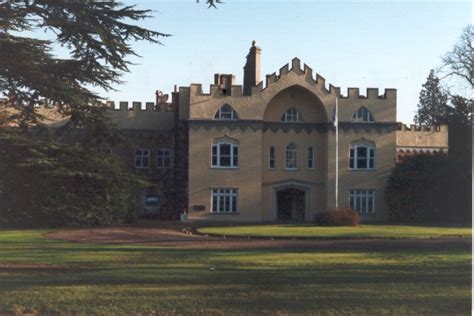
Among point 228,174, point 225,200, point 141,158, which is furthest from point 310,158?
point 141,158

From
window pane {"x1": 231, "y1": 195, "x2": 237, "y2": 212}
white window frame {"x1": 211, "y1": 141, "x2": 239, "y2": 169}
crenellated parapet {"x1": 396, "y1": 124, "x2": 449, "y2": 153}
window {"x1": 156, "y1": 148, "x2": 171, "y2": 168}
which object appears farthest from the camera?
crenellated parapet {"x1": 396, "y1": 124, "x2": 449, "y2": 153}

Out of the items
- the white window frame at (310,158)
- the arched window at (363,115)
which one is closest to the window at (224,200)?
the white window frame at (310,158)

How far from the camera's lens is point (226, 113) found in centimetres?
4331

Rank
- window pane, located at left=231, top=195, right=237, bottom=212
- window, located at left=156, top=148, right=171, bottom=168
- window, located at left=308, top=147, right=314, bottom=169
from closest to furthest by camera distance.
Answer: window pane, located at left=231, top=195, right=237, bottom=212 → window, located at left=156, top=148, right=171, bottom=168 → window, located at left=308, top=147, right=314, bottom=169

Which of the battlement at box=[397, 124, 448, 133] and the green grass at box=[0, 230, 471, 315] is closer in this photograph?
the green grass at box=[0, 230, 471, 315]

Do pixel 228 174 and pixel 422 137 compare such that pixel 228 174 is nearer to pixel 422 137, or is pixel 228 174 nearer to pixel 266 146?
pixel 266 146

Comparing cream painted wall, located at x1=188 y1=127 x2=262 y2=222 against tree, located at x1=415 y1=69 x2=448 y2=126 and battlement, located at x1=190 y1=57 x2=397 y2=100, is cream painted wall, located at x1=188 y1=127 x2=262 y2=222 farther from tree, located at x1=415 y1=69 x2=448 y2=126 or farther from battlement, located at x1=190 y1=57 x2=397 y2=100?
tree, located at x1=415 y1=69 x2=448 y2=126

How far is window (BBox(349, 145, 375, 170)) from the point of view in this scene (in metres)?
44.5

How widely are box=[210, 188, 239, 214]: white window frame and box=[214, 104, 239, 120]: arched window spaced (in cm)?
457

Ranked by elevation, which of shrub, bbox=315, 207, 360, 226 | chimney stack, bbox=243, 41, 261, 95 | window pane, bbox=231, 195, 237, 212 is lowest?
shrub, bbox=315, 207, 360, 226

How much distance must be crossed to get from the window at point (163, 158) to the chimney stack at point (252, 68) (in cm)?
674

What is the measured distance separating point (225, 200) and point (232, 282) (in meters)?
29.7

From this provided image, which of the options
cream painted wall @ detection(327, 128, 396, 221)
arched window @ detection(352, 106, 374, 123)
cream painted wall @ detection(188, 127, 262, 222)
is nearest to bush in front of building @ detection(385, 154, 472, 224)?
cream painted wall @ detection(327, 128, 396, 221)

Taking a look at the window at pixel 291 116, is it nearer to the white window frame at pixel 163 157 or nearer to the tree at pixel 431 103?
the white window frame at pixel 163 157
